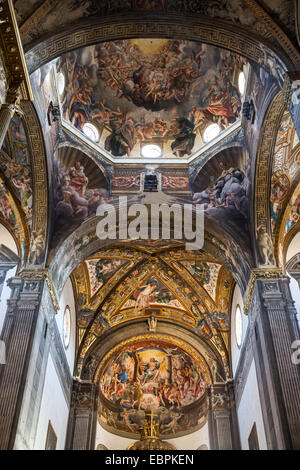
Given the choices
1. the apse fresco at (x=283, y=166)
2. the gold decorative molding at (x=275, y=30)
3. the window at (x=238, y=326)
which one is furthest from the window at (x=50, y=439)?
the gold decorative molding at (x=275, y=30)

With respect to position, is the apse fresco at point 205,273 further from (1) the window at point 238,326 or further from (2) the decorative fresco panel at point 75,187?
(2) the decorative fresco panel at point 75,187

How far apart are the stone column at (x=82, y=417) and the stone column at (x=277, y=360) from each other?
8.22 m

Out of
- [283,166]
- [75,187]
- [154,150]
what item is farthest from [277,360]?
[154,150]

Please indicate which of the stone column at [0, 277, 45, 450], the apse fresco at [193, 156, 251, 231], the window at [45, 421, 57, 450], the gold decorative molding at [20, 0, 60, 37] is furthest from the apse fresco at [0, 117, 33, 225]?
the window at [45, 421, 57, 450]

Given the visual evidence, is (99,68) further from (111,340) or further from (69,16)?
(111,340)

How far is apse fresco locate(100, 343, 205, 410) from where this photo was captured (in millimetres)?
22203

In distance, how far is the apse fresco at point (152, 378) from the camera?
72.8ft

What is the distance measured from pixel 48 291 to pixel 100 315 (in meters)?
6.61

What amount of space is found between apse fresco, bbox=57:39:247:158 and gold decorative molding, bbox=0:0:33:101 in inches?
212

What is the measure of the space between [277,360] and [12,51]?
932 centimetres

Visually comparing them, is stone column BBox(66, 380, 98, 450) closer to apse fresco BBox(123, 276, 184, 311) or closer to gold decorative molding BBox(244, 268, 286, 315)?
apse fresco BBox(123, 276, 184, 311)

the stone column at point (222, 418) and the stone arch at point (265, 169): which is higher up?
the stone arch at point (265, 169)

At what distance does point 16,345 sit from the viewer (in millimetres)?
11953
